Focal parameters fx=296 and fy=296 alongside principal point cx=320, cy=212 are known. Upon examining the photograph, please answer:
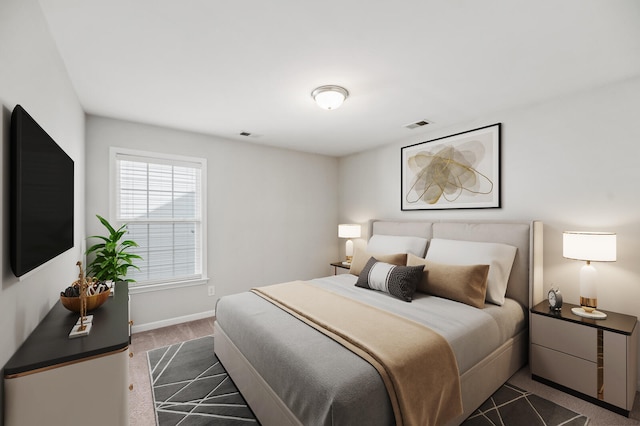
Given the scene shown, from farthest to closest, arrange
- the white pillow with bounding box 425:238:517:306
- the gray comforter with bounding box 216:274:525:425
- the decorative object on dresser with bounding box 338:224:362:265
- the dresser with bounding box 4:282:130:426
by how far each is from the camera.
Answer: the decorative object on dresser with bounding box 338:224:362:265
the white pillow with bounding box 425:238:517:306
the gray comforter with bounding box 216:274:525:425
the dresser with bounding box 4:282:130:426

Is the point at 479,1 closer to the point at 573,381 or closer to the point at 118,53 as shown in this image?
the point at 118,53

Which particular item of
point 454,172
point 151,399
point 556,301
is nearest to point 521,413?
point 556,301

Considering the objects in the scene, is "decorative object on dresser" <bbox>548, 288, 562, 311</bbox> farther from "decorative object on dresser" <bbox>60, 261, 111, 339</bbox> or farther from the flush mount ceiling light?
"decorative object on dresser" <bbox>60, 261, 111, 339</bbox>

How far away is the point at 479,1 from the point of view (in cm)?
154

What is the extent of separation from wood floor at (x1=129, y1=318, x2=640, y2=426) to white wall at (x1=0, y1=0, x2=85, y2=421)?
943 mm

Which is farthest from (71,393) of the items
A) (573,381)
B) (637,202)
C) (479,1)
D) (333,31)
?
(637,202)

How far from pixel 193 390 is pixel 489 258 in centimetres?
280

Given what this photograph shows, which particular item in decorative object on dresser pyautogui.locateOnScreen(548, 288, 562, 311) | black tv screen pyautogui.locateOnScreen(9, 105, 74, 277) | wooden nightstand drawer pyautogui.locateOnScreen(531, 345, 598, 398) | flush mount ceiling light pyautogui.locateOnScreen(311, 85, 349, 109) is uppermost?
flush mount ceiling light pyautogui.locateOnScreen(311, 85, 349, 109)

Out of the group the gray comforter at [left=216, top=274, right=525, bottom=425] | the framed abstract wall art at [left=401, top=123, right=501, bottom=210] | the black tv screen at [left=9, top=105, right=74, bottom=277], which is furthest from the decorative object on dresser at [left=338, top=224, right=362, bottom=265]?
the black tv screen at [left=9, top=105, right=74, bottom=277]

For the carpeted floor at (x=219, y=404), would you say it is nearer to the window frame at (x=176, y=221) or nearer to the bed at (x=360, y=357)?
the bed at (x=360, y=357)

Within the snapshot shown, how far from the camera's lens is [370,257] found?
3.49 metres

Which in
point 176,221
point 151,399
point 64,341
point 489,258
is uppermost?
point 176,221

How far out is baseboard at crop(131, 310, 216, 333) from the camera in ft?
11.4

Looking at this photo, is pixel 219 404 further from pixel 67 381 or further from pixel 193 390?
pixel 67 381
